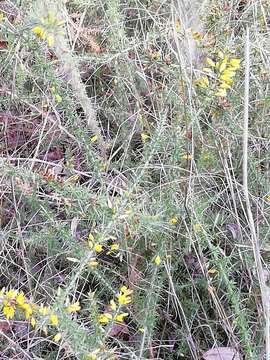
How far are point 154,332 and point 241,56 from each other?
94cm

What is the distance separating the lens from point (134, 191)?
1.67 m

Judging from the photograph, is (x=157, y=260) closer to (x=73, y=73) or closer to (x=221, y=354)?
(x=221, y=354)

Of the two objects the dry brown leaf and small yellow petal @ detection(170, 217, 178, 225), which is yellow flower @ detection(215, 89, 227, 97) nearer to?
small yellow petal @ detection(170, 217, 178, 225)

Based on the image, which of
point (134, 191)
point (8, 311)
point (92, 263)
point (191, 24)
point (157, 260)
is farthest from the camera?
point (191, 24)

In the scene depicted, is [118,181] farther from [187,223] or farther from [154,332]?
[154,332]

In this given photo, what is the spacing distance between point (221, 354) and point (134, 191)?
50 centimetres

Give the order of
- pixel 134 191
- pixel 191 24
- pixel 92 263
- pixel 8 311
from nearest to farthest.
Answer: pixel 8 311, pixel 92 263, pixel 134 191, pixel 191 24

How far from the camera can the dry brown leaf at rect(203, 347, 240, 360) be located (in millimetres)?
1540

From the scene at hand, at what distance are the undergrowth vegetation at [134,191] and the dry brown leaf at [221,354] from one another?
19mm

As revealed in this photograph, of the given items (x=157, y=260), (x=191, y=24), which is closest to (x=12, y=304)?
(x=157, y=260)

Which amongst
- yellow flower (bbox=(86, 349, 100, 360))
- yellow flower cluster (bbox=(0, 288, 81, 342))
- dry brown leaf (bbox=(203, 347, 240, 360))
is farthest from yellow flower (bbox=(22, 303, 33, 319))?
dry brown leaf (bbox=(203, 347, 240, 360))

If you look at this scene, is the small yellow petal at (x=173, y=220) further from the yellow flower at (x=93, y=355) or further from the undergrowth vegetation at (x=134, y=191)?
the yellow flower at (x=93, y=355)

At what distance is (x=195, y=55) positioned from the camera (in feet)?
6.13

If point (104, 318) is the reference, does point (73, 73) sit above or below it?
above
